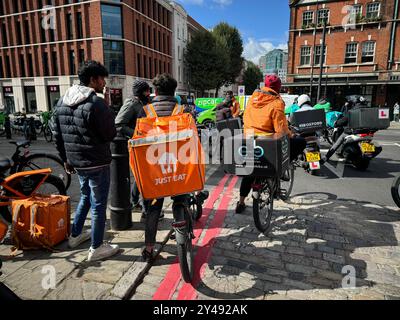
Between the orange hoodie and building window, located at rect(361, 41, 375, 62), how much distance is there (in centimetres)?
2747

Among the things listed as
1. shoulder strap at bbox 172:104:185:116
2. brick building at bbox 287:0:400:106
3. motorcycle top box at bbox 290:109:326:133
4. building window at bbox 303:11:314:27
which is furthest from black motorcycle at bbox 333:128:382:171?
building window at bbox 303:11:314:27

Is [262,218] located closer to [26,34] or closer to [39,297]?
[39,297]

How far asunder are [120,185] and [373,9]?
30.4 m

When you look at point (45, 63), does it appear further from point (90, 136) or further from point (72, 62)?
point (90, 136)

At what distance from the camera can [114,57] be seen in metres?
31.8

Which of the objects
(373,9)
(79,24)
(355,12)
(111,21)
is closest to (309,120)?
(355,12)

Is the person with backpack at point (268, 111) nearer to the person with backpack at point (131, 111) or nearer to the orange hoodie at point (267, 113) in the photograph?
the orange hoodie at point (267, 113)

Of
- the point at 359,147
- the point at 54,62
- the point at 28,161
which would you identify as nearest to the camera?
the point at 28,161

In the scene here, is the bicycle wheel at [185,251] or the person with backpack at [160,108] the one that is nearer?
the bicycle wheel at [185,251]

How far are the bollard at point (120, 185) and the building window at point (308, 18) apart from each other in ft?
94.4

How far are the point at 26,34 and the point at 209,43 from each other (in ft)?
79.1

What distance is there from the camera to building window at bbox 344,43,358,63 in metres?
25.9

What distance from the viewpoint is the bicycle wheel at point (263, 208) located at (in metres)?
3.59

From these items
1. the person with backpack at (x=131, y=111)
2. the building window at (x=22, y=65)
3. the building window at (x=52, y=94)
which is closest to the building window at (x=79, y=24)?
the building window at (x=52, y=94)
